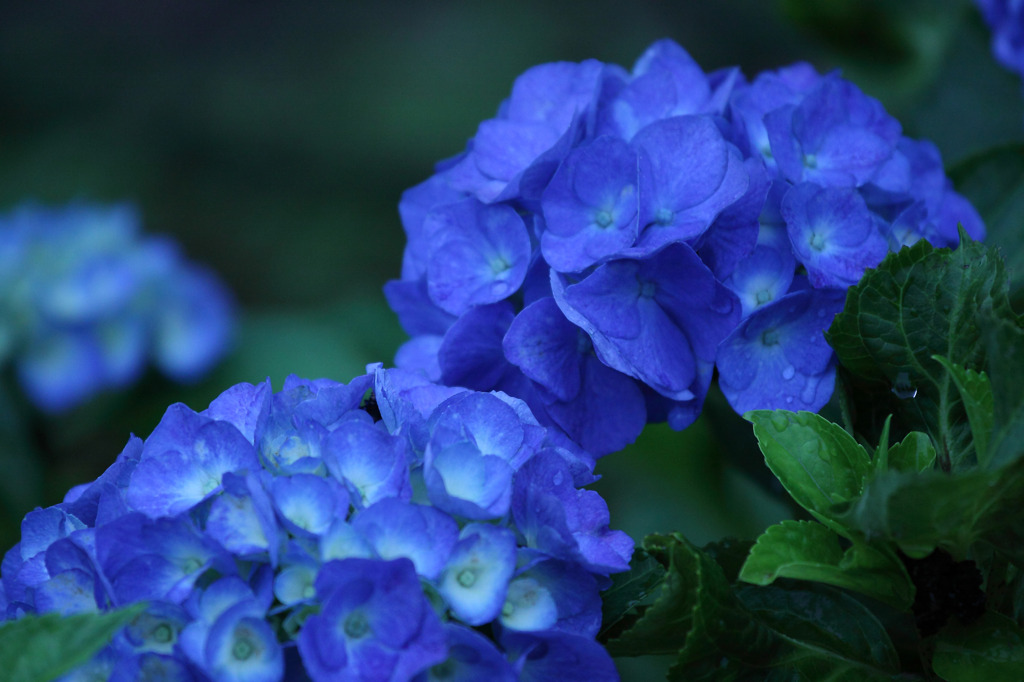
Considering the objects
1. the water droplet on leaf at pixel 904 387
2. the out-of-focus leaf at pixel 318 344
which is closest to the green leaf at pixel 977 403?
the water droplet on leaf at pixel 904 387

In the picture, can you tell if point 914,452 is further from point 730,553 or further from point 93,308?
point 93,308

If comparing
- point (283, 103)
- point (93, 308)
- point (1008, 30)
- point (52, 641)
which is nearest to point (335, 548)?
point (52, 641)

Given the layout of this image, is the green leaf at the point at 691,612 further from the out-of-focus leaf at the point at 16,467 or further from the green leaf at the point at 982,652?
the out-of-focus leaf at the point at 16,467

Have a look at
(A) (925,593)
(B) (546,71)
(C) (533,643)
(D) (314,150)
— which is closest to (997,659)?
(A) (925,593)

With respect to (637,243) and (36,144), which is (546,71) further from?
(36,144)

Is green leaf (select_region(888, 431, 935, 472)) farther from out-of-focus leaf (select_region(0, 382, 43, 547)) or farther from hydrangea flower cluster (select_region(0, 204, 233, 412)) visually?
hydrangea flower cluster (select_region(0, 204, 233, 412))
